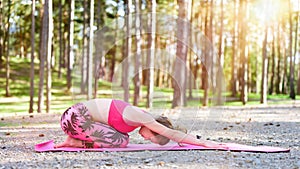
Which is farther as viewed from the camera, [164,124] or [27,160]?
[164,124]

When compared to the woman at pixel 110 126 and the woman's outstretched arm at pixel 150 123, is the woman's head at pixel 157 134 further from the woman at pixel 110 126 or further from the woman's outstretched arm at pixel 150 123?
the woman's outstretched arm at pixel 150 123

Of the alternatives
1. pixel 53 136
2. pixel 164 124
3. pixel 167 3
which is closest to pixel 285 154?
pixel 164 124

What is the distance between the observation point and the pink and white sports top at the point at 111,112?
6816 mm

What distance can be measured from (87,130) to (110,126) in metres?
0.36

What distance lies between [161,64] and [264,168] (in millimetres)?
6806

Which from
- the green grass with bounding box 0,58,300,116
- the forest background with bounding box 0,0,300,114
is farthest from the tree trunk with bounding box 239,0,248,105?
the green grass with bounding box 0,58,300,116

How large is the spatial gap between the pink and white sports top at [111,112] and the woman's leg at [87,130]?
74 mm

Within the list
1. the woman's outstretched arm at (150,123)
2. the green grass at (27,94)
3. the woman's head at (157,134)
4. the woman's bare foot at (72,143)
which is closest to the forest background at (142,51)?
the green grass at (27,94)

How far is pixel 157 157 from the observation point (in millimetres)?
6348

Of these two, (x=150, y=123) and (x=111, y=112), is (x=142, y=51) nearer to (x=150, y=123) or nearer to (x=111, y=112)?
(x=111, y=112)

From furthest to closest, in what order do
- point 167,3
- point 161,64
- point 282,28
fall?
point 282,28, point 167,3, point 161,64

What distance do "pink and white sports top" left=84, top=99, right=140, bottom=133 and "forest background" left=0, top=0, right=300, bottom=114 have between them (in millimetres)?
1928

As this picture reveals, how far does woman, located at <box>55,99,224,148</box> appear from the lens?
673 cm

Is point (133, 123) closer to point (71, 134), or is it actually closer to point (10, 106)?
point (71, 134)
